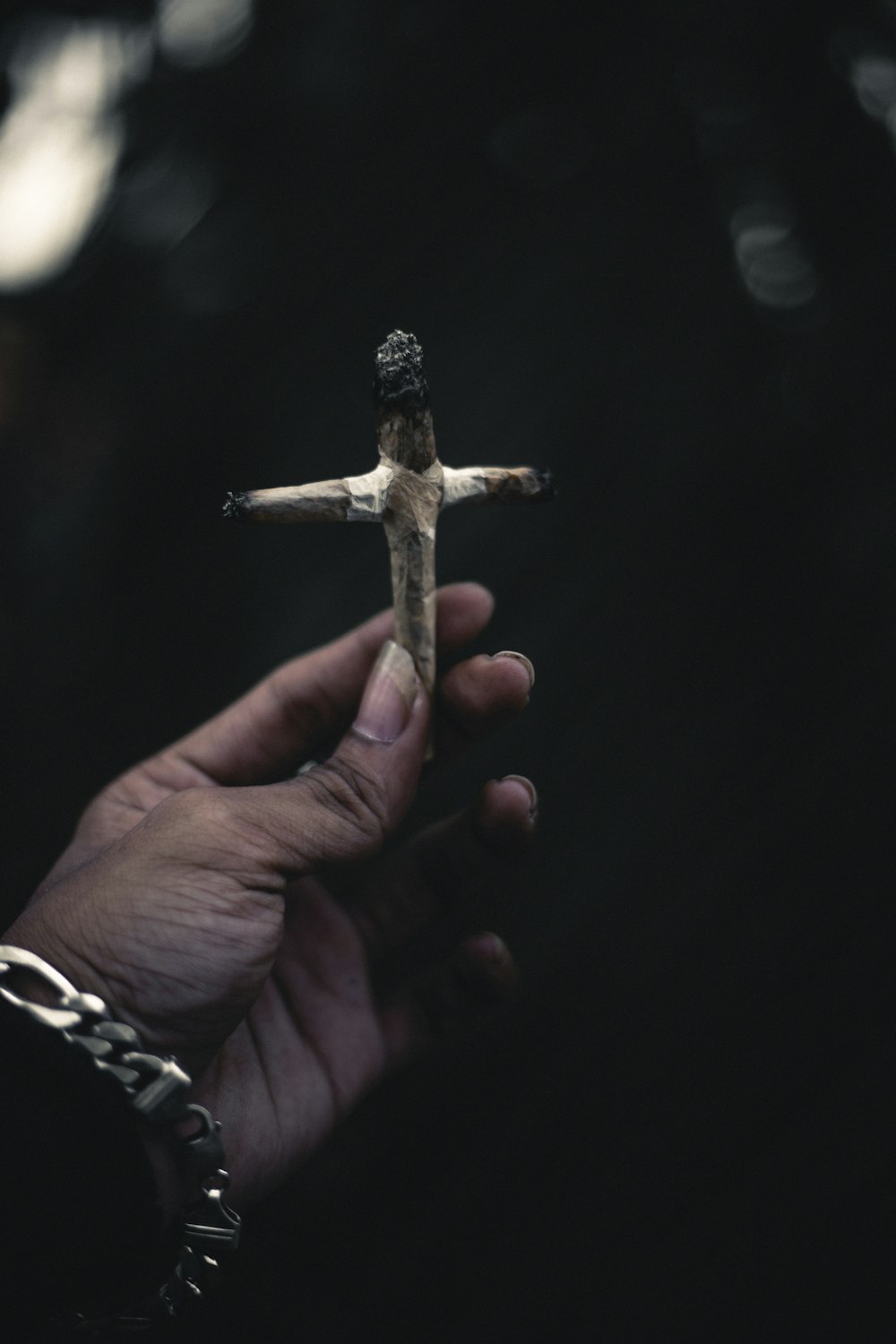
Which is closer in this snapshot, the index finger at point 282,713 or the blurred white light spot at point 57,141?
the index finger at point 282,713

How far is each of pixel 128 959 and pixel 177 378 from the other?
1.14 metres

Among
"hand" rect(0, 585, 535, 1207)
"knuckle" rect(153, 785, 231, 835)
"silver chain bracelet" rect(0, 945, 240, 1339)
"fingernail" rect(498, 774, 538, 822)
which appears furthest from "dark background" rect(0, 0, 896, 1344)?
"knuckle" rect(153, 785, 231, 835)

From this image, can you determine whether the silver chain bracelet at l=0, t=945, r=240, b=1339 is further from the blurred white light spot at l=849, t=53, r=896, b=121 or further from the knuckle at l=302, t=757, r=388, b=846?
the blurred white light spot at l=849, t=53, r=896, b=121

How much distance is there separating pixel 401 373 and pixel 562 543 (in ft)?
2.18

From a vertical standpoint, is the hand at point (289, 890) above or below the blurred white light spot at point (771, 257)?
below

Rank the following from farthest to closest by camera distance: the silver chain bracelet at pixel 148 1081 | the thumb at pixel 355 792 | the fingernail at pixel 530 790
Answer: the fingernail at pixel 530 790 < the thumb at pixel 355 792 < the silver chain bracelet at pixel 148 1081

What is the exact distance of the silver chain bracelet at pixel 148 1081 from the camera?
0.68 metres

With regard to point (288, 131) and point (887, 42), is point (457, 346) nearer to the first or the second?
point (288, 131)

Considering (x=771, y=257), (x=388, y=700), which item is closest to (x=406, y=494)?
(x=388, y=700)

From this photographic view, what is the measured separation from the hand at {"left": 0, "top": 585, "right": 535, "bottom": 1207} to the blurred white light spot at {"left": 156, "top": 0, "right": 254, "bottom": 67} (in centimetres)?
110

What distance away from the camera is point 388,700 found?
0.87m

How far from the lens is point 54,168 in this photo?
142cm

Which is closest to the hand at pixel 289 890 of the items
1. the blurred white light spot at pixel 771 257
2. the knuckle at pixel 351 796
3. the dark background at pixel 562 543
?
the knuckle at pixel 351 796

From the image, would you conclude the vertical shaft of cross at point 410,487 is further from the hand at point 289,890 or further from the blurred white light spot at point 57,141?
the blurred white light spot at point 57,141
